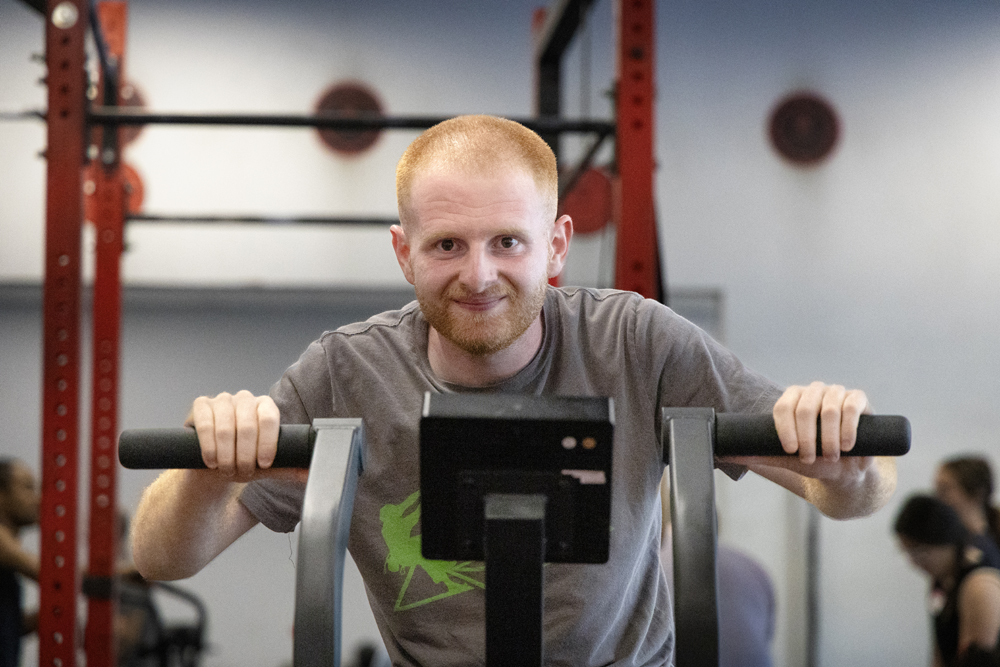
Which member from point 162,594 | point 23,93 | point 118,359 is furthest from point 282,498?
point 23,93

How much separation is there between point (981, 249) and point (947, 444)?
1059 mm

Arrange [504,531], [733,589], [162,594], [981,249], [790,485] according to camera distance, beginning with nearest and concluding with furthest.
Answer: [504,531] → [790,485] → [733,589] → [162,594] → [981,249]

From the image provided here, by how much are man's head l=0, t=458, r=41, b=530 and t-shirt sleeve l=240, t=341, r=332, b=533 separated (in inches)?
105

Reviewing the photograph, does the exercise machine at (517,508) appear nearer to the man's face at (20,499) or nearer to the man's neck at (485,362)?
the man's neck at (485,362)

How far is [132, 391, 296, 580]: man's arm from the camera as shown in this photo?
1.00m

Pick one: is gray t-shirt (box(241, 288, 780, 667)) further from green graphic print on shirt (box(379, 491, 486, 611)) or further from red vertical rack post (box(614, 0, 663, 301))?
red vertical rack post (box(614, 0, 663, 301))

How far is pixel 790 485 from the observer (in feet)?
4.16

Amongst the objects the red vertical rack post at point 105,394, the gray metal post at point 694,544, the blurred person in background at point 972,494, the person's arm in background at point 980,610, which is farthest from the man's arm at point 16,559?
the blurred person in background at point 972,494

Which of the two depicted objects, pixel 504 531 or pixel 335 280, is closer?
pixel 504 531

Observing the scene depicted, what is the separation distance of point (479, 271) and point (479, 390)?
0.25 m

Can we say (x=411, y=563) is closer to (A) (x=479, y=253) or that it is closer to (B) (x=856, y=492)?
(A) (x=479, y=253)

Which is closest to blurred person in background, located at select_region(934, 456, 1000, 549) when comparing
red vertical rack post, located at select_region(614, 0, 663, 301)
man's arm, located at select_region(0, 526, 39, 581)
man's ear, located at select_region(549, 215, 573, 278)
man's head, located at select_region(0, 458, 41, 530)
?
red vertical rack post, located at select_region(614, 0, 663, 301)

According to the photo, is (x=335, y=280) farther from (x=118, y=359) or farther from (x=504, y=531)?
(x=504, y=531)

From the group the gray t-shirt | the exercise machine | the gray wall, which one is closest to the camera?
the exercise machine
